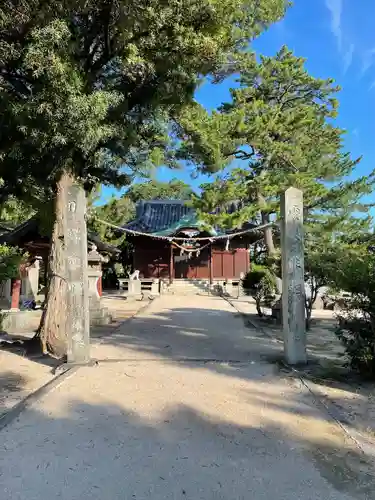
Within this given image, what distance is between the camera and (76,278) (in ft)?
22.7

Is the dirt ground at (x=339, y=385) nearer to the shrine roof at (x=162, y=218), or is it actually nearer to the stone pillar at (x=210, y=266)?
the shrine roof at (x=162, y=218)

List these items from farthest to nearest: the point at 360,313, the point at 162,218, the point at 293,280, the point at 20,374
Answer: the point at 162,218
the point at 293,280
the point at 20,374
the point at 360,313

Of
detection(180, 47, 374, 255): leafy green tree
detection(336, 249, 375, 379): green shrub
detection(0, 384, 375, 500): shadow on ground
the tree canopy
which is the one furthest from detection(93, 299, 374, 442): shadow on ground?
detection(180, 47, 374, 255): leafy green tree

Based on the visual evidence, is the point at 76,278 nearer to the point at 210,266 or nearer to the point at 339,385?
the point at 339,385

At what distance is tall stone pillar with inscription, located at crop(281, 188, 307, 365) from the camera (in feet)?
21.9

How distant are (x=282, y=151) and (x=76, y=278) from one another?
16.0 meters

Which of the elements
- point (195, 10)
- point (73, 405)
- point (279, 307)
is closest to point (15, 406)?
point (73, 405)

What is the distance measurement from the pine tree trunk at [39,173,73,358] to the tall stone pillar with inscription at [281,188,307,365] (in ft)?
13.1

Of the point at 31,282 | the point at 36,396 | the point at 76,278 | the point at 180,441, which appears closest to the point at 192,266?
the point at 31,282

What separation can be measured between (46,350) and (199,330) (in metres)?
4.26

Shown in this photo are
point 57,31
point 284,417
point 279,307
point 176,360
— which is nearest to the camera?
point 284,417

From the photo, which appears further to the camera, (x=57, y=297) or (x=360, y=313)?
(x=57, y=297)

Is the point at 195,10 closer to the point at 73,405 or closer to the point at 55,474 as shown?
the point at 73,405

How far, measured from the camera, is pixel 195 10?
6598mm
